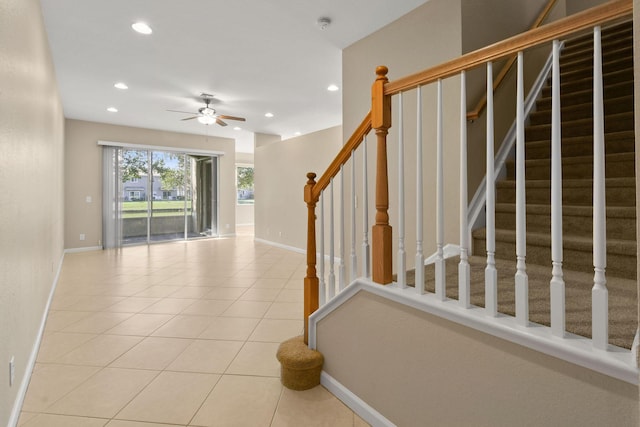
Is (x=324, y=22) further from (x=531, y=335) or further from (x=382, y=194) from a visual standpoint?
(x=531, y=335)

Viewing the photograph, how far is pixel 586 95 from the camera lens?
2.90 metres

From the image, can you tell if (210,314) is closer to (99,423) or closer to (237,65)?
(99,423)

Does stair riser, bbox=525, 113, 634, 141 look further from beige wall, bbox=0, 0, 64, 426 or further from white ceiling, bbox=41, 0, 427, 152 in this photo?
beige wall, bbox=0, 0, 64, 426

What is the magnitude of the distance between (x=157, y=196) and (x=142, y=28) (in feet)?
18.1

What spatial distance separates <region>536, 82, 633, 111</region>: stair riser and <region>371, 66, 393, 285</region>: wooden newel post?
240cm

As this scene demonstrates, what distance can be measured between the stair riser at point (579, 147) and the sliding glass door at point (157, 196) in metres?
7.95

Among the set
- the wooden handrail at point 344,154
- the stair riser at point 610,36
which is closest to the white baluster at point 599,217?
the wooden handrail at point 344,154

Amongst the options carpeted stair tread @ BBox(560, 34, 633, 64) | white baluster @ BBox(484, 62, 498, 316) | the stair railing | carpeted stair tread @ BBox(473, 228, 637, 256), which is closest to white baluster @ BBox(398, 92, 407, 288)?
the stair railing

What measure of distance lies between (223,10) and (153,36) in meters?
1.02

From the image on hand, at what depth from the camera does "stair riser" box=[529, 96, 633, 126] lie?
2545 mm

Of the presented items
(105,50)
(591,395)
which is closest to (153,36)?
(105,50)

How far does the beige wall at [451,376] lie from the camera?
941 mm

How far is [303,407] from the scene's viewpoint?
1839mm

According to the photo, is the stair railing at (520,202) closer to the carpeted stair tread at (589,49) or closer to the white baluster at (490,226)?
the white baluster at (490,226)
